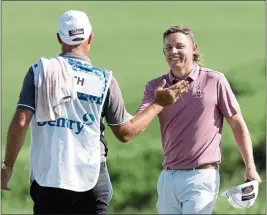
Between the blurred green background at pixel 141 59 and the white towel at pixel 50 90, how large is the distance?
15.1ft

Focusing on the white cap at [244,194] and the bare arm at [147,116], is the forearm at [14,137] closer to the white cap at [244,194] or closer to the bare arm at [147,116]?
the bare arm at [147,116]

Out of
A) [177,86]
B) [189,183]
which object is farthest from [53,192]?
[189,183]

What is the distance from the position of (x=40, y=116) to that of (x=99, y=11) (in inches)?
233

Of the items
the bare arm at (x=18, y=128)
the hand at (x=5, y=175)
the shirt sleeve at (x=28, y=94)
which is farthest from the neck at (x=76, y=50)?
the hand at (x=5, y=175)

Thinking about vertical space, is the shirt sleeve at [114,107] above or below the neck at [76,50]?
below

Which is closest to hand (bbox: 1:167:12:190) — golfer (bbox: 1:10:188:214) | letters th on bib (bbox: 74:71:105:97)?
golfer (bbox: 1:10:188:214)

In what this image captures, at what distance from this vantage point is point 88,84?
414 centimetres

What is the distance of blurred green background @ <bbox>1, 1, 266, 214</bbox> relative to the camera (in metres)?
8.79

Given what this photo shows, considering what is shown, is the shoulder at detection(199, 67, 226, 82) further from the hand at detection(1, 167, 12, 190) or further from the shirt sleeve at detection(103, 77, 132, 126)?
the hand at detection(1, 167, 12, 190)

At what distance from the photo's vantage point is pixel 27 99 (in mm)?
4098

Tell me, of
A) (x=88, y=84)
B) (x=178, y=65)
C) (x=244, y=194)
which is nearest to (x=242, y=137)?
(x=244, y=194)

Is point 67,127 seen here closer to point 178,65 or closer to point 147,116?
point 147,116

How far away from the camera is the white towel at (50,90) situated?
13.4 ft

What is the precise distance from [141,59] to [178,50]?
4505mm
